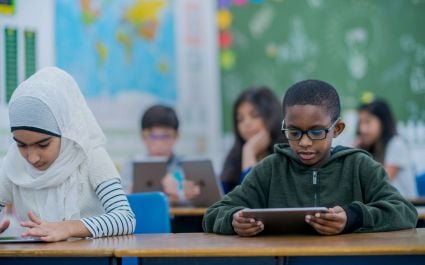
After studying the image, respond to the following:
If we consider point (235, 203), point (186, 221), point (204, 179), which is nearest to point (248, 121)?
point (204, 179)

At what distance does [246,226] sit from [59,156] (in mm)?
688

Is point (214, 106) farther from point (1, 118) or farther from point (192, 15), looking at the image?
point (1, 118)

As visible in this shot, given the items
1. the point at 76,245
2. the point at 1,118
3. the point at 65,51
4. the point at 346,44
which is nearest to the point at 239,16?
the point at 346,44

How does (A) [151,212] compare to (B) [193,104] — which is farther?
(B) [193,104]

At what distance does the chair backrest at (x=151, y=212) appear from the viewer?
3.11m

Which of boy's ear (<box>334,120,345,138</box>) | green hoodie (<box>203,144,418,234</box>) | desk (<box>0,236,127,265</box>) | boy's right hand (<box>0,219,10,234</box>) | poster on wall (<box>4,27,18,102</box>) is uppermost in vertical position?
poster on wall (<box>4,27,18,102</box>)

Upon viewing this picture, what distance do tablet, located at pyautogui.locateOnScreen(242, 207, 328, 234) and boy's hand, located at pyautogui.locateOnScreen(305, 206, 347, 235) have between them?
18 millimetres

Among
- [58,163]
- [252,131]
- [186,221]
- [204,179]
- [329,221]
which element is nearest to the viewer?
[329,221]

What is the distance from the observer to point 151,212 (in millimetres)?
3127

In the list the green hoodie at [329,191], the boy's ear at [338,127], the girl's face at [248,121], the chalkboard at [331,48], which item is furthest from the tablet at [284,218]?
the chalkboard at [331,48]

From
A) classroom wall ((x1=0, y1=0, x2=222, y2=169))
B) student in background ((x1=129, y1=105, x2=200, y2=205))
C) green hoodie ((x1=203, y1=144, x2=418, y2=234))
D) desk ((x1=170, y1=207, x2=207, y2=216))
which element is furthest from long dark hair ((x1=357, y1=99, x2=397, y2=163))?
green hoodie ((x1=203, y1=144, x2=418, y2=234))

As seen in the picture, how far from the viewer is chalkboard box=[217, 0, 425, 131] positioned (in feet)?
20.3

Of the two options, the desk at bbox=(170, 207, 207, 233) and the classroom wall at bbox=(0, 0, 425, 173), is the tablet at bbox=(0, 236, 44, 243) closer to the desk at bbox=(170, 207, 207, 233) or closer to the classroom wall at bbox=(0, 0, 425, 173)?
the desk at bbox=(170, 207, 207, 233)

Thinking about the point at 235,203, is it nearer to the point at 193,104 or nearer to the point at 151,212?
the point at 151,212
